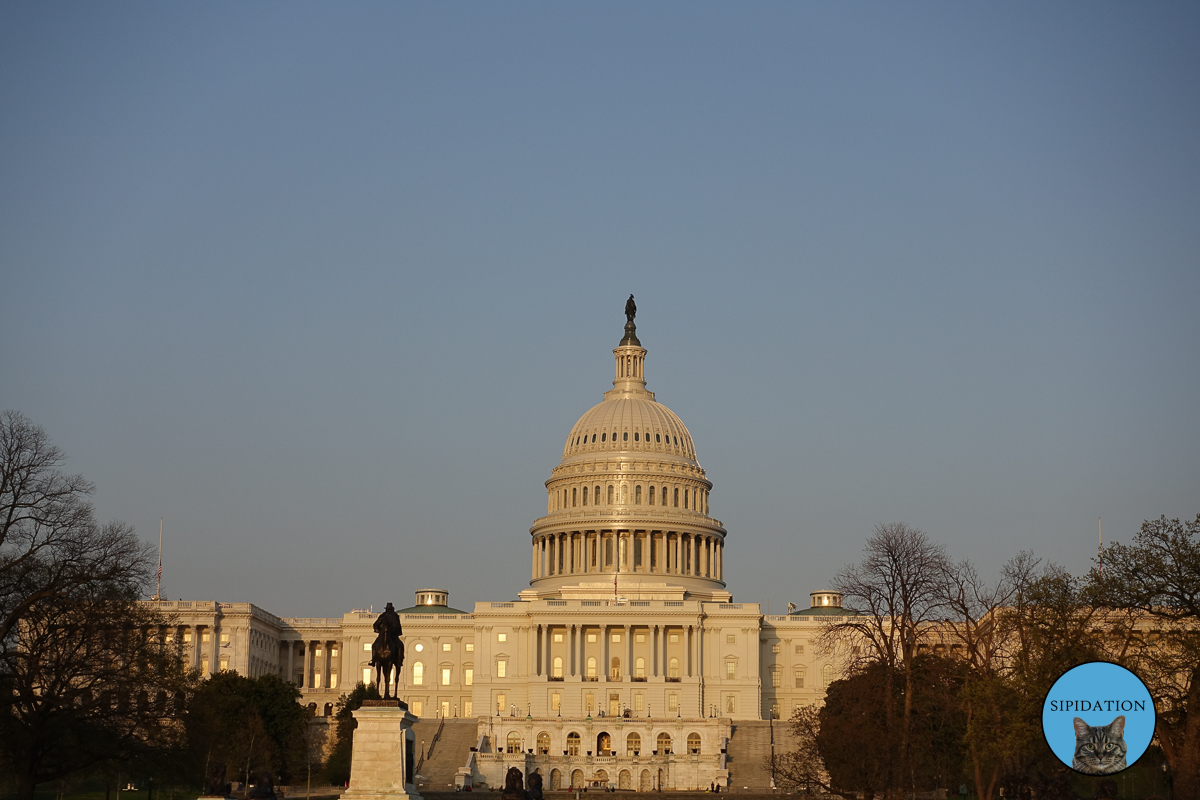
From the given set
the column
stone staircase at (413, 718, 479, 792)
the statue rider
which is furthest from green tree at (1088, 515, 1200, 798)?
the column

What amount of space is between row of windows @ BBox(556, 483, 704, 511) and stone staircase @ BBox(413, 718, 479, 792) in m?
32.0

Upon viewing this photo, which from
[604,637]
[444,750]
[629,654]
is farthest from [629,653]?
[444,750]

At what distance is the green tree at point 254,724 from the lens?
368 ft

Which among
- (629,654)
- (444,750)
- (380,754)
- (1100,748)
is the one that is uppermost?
(629,654)

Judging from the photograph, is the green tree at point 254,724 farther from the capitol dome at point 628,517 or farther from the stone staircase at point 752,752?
the capitol dome at point 628,517

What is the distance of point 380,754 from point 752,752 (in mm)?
89587

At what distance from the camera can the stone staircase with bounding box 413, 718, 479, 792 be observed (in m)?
128

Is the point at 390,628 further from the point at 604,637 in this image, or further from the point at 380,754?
the point at 604,637

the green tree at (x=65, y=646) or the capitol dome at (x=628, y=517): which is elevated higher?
the capitol dome at (x=628, y=517)

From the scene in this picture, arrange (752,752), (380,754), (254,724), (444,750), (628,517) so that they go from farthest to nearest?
(628,517) → (444,750) → (752,752) → (254,724) → (380,754)

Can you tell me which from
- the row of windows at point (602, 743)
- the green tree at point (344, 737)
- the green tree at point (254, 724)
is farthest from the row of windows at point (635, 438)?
the green tree at point (254, 724)

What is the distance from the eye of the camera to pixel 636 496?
176m

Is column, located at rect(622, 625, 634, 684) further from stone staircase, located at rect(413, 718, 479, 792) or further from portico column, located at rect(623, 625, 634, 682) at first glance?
stone staircase, located at rect(413, 718, 479, 792)

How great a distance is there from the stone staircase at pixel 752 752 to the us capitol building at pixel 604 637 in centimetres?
50
